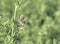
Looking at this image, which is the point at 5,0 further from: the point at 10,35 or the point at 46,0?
the point at 10,35

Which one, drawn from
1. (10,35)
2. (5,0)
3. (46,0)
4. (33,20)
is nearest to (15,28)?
(10,35)

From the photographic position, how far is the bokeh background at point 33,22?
3564 millimetres

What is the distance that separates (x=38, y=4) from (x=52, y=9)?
→ 0.36 m

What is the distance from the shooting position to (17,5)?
11.8 feet

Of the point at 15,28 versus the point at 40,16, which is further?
the point at 40,16

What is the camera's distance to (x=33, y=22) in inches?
284

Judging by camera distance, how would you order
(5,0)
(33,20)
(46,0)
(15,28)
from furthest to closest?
(46,0) < (5,0) < (33,20) < (15,28)

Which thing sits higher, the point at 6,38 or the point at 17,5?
the point at 17,5

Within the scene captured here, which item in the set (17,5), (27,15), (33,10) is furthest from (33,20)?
(17,5)

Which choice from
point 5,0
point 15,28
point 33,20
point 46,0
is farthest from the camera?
point 46,0

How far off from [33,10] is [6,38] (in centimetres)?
463

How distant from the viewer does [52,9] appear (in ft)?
26.5

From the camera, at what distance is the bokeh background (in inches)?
140

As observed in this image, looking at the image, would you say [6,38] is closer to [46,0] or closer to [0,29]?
[0,29]
